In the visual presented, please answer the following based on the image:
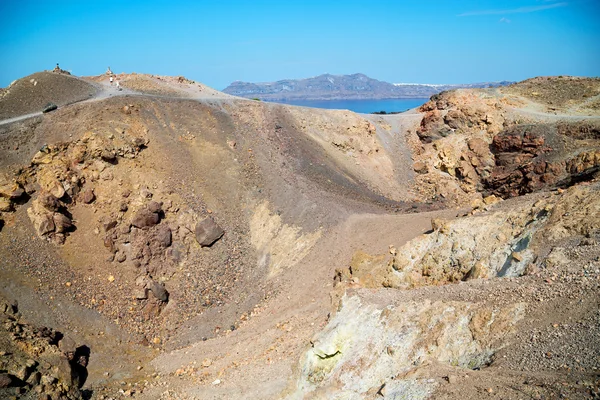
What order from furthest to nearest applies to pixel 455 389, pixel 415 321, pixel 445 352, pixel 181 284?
1. pixel 181 284
2. pixel 415 321
3. pixel 445 352
4. pixel 455 389

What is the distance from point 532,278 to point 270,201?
1665 cm

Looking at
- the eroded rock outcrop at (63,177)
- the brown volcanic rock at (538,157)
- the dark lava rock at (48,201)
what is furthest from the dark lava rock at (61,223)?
the brown volcanic rock at (538,157)

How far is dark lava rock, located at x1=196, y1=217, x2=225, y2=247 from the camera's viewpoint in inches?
924

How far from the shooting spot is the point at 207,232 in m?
23.6

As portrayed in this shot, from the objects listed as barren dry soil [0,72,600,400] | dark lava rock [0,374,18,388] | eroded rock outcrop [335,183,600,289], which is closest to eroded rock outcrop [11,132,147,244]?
barren dry soil [0,72,600,400]

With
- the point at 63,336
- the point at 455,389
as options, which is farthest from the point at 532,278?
the point at 63,336

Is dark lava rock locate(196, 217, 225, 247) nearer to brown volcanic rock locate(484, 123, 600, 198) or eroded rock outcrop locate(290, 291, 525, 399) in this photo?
eroded rock outcrop locate(290, 291, 525, 399)

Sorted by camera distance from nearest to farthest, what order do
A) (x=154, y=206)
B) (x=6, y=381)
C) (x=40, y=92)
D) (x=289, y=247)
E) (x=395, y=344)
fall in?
(x=395, y=344), (x=6, y=381), (x=154, y=206), (x=289, y=247), (x=40, y=92)

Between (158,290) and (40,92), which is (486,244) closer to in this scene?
(158,290)

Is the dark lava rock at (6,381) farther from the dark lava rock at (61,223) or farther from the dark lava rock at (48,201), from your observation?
the dark lava rock at (48,201)

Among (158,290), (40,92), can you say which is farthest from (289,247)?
(40,92)

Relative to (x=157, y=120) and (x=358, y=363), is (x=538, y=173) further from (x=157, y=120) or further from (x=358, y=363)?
(x=157, y=120)

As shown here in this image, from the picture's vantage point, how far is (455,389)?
Answer: 9.05 meters

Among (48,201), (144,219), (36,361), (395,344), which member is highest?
(48,201)
